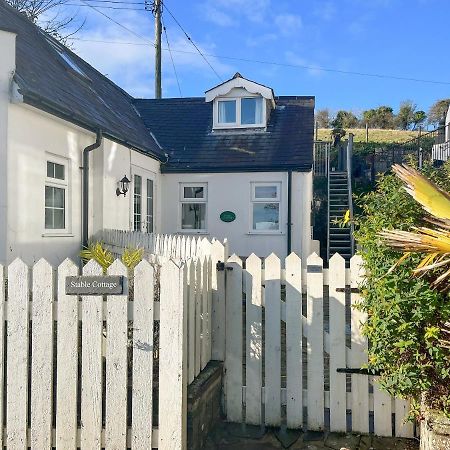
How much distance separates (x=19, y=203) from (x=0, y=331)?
13.3 ft

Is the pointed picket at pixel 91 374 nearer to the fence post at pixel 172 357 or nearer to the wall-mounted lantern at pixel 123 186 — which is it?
the fence post at pixel 172 357

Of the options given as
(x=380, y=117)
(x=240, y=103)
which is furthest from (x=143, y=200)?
(x=380, y=117)

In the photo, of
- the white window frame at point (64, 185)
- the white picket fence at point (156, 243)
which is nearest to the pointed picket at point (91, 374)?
the white picket fence at point (156, 243)

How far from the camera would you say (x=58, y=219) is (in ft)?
27.2

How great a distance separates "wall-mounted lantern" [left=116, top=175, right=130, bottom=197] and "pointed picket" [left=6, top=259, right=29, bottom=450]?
7.26 meters

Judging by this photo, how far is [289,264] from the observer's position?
12.6 ft

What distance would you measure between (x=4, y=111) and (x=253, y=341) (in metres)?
5.24

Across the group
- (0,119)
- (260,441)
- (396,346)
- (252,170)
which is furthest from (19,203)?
(252,170)

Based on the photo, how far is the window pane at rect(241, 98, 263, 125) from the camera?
48.4ft

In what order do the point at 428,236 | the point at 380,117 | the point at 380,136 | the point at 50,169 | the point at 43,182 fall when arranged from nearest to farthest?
the point at 428,236 → the point at 43,182 → the point at 50,169 → the point at 380,136 → the point at 380,117

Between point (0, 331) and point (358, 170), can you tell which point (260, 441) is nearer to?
point (0, 331)

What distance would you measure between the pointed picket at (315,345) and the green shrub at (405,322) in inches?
21.4

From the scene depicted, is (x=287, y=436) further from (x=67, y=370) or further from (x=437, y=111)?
(x=437, y=111)

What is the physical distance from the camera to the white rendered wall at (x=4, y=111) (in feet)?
21.6
